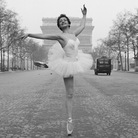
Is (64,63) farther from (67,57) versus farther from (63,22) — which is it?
(63,22)

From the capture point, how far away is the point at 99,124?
564cm

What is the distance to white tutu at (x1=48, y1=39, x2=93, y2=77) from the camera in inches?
193

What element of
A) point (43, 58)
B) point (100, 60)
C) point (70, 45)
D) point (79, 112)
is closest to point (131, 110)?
point (79, 112)

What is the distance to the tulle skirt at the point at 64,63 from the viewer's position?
193 inches

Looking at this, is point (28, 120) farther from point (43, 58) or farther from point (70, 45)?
point (43, 58)

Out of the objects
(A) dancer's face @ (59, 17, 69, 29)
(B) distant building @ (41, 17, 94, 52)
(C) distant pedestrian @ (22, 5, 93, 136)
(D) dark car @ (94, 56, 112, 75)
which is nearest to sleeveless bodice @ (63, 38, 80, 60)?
(C) distant pedestrian @ (22, 5, 93, 136)

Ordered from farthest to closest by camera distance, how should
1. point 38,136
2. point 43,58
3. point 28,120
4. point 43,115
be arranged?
point 43,58 → point 43,115 → point 28,120 → point 38,136

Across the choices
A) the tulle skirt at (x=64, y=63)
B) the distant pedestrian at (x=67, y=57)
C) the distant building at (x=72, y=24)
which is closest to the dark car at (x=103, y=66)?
the tulle skirt at (x=64, y=63)

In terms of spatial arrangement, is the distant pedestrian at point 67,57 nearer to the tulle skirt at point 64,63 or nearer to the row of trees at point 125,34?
the tulle skirt at point 64,63

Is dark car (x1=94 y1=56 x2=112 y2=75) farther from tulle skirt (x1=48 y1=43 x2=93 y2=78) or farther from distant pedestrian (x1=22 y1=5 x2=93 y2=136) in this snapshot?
distant pedestrian (x1=22 y1=5 x2=93 y2=136)

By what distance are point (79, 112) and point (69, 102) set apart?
2.35 metres

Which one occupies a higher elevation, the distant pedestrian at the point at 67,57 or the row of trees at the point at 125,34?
the row of trees at the point at 125,34

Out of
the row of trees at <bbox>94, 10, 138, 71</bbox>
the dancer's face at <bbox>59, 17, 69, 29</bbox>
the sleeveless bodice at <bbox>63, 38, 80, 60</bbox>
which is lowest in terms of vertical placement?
the sleeveless bodice at <bbox>63, 38, 80, 60</bbox>

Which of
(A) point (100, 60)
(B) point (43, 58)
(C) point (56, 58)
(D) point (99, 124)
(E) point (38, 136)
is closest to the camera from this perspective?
(E) point (38, 136)
